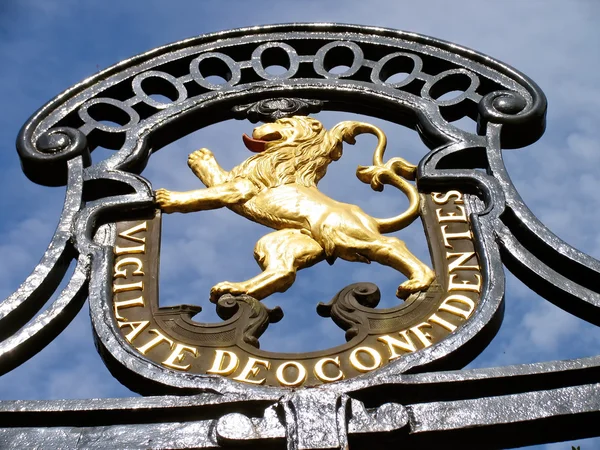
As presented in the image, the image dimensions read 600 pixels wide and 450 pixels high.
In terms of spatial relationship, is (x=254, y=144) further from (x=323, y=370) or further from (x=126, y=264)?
(x=323, y=370)

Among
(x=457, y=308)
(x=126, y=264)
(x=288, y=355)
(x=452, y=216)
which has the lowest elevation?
(x=288, y=355)

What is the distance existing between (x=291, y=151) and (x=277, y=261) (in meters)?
1.06

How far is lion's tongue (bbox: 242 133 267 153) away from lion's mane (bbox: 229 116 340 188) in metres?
0.04

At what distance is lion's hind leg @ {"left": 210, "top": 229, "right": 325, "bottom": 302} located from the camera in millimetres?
6250

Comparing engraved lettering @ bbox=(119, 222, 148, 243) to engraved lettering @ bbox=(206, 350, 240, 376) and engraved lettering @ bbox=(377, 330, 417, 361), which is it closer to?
engraved lettering @ bbox=(206, 350, 240, 376)

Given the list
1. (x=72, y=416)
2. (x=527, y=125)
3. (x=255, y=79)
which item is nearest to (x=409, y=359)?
(x=72, y=416)

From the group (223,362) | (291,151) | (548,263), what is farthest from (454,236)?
(223,362)

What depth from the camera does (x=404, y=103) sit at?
24.7ft

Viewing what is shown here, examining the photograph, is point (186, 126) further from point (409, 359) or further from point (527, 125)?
point (409, 359)

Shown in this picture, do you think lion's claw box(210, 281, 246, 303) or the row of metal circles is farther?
the row of metal circles

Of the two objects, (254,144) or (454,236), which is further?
(254,144)

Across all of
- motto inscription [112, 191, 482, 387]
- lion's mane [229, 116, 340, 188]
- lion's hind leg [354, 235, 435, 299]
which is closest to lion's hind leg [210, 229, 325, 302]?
motto inscription [112, 191, 482, 387]

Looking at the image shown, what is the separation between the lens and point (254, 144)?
739 centimetres

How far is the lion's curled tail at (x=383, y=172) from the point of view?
6.74 meters
